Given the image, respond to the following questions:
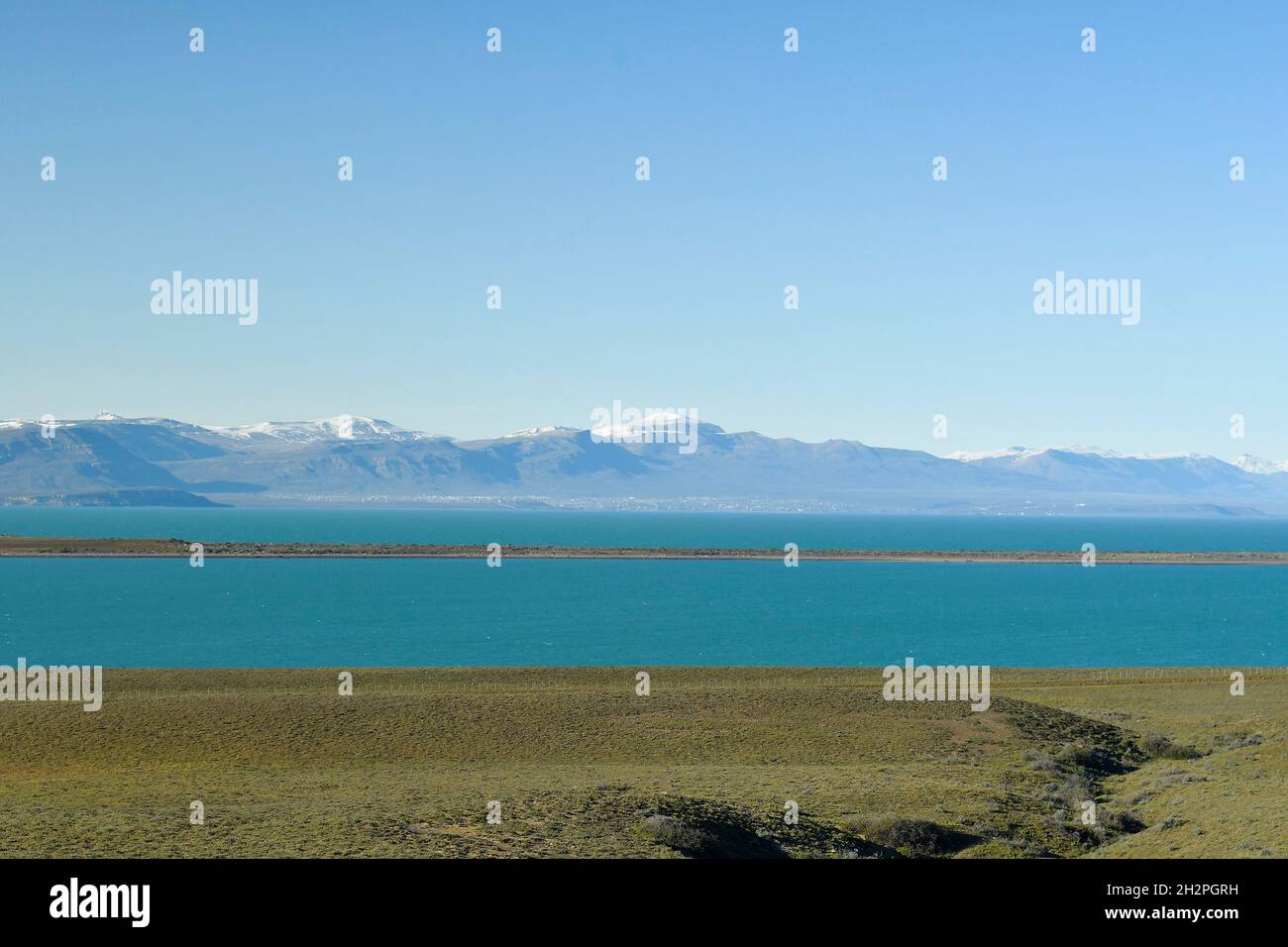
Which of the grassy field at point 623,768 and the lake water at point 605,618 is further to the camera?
the lake water at point 605,618

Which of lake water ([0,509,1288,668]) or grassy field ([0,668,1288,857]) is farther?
lake water ([0,509,1288,668])

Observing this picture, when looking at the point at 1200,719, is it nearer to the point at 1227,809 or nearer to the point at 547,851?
the point at 1227,809

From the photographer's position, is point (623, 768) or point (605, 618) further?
point (605, 618)

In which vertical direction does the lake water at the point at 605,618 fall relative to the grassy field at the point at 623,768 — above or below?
below

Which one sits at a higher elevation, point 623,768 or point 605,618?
point 623,768

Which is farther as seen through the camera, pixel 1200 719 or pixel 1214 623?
pixel 1214 623

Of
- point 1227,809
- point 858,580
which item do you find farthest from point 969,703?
point 858,580

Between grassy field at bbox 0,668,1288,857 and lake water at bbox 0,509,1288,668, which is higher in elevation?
grassy field at bbox 0,668,1288,857
